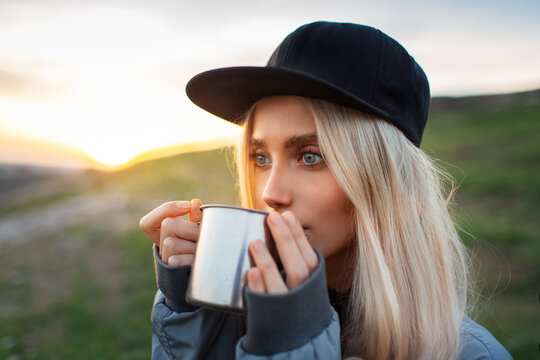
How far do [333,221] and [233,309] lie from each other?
706mm

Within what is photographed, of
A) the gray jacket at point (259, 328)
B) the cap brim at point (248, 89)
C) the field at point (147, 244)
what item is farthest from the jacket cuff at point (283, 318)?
the field at point (147, 244)

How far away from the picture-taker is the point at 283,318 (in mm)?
1235

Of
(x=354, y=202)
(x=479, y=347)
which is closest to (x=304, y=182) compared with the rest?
(x=354, y=202)

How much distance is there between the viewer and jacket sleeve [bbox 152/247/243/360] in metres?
1.66

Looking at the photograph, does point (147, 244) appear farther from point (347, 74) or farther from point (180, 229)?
point (347, 74)

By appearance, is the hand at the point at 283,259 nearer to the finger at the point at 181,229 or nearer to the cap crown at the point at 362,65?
the finger at the point at 181,229

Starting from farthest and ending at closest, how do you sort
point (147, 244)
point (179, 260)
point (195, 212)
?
point (147, 244) < point (195, 212) < point (179, 260)

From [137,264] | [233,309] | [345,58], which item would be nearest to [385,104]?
[345,58]

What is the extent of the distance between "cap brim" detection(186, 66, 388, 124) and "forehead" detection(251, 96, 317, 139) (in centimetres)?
4

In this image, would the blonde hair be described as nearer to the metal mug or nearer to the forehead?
the forehead

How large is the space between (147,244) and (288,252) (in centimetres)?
648

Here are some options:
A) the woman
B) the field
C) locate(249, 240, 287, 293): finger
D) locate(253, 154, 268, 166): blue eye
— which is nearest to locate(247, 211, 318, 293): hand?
locate(249, 240, 287, 293): finger

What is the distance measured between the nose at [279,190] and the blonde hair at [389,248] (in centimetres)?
19

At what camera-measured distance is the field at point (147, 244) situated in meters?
4.23
